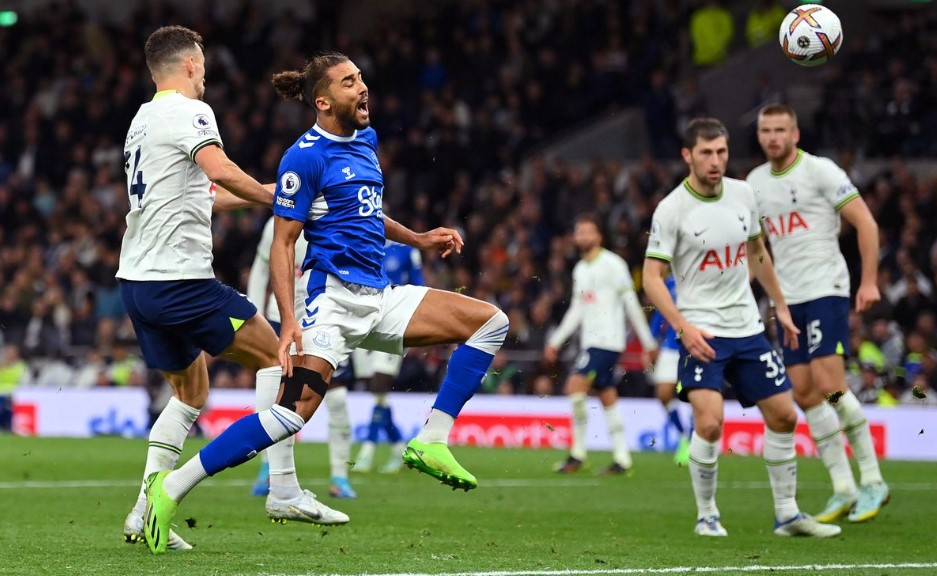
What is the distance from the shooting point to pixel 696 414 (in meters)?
8.38

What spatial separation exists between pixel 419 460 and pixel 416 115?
646 inches

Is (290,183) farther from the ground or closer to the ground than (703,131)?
closer to the ground

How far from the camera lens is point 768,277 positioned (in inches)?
343

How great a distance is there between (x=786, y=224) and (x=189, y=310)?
4.13 metres

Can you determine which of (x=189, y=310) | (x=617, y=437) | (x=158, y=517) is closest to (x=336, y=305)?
(x=189, y=310)

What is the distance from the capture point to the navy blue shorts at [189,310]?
720 cm

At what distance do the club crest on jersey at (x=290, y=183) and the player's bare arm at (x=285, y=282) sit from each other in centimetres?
13

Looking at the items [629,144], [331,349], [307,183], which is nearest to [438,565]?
[331,349]

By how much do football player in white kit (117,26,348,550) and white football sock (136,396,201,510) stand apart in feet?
0.06

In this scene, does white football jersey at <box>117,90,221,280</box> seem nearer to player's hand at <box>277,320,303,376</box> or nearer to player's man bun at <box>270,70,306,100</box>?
player's man bun at <box>270,70,306,100</box>

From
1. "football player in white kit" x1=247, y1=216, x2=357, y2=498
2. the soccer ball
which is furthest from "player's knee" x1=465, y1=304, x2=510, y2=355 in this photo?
"football player in white kit" x1=247, y1=216, x2=357, y2=498

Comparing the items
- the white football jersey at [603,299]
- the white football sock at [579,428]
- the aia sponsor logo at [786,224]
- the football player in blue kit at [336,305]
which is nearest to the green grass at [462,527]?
the white football sock at [579,428]

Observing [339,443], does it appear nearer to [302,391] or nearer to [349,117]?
[302,391]

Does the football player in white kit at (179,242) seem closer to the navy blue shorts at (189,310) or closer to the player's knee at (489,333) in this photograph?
the navy blue shorts at (189,310)
